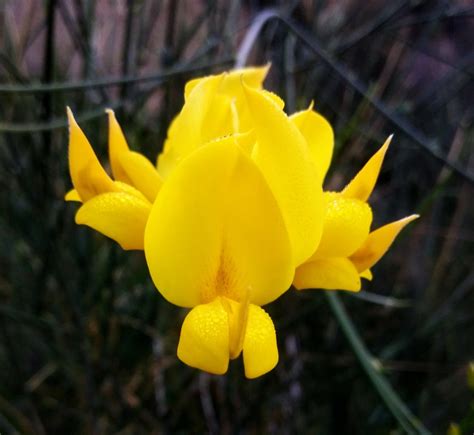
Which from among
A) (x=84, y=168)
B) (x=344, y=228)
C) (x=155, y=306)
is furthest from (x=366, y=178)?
(x=155, y=306)

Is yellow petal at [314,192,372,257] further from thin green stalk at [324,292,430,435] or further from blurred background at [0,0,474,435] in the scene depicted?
blurred background at [0,0,474,435]

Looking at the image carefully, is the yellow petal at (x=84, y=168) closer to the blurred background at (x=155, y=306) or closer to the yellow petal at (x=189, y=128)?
the yellow petal at (x=189, y=128)

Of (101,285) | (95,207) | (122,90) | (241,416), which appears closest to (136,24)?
(122,90)

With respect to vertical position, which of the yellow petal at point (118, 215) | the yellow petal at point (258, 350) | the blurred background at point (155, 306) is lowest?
the blurred background at point (155, 306)

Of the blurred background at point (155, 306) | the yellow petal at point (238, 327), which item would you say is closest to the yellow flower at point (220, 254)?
the yellow petal at point (238, 327)

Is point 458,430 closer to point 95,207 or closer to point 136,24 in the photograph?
point 95,207

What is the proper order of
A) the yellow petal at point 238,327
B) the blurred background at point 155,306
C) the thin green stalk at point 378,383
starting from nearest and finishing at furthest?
1. the yellow petal at point 238,327
2. the thin green stalk at point 378,383
3. the blurred background at point 155,306

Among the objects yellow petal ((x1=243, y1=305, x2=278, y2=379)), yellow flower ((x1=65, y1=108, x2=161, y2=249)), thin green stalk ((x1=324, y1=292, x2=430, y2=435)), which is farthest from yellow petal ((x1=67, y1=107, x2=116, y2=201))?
thin green stalk ((x1=324, y1=292, x2=430, y2=435))

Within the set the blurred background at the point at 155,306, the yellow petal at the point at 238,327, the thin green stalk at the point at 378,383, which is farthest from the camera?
the blurred background at the point at 155,306
